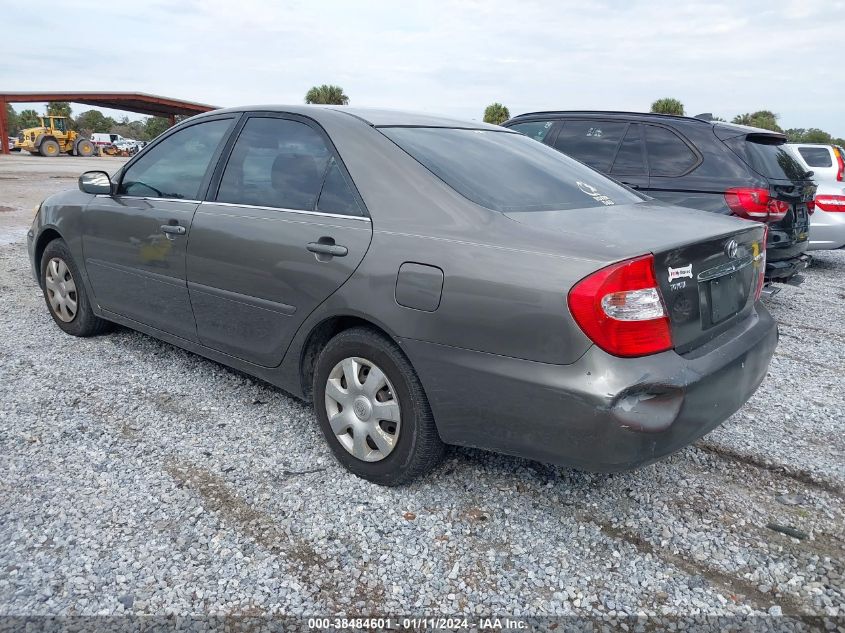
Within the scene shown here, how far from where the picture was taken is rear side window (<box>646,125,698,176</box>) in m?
5.88

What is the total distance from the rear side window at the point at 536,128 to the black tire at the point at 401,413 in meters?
4.86

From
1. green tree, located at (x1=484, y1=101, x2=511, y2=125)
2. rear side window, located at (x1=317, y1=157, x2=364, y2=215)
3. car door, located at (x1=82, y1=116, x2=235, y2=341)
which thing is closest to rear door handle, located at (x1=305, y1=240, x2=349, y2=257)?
rear side window, located at (x1=317, y1=157, x2=364, y2=215)

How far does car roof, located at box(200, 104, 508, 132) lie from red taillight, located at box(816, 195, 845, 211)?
6936 mm

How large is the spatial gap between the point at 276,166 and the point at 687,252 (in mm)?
1987

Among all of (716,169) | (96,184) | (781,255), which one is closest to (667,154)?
(716,169)

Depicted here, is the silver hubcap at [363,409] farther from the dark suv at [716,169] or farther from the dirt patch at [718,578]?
the dark suv at [716,169]

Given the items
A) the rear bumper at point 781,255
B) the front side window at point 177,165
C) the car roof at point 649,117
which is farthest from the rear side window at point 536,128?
the front side window at point 177,165

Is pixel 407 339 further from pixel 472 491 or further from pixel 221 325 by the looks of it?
pixel 221 325

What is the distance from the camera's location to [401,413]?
2691 millimetres

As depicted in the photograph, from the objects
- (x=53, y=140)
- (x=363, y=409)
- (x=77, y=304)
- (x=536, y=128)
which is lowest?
(x=363, y=409)

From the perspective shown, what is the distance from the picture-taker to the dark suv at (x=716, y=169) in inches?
218

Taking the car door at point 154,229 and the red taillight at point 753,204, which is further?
the red taillight at point 753,204

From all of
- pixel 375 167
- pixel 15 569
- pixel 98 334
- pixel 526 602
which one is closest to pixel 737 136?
pixel 375 167

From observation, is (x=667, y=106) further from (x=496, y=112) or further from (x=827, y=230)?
(x=827, y=230)
